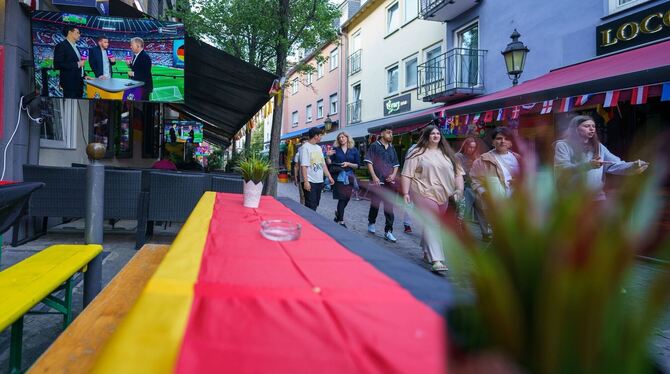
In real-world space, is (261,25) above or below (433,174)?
above

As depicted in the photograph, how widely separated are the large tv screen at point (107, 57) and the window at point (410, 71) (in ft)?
41.6

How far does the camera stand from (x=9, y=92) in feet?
15.9

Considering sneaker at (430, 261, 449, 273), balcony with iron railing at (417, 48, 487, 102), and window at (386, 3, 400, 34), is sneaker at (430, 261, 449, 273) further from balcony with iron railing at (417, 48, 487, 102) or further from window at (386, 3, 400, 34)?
window at (386, 3, 400, 34)

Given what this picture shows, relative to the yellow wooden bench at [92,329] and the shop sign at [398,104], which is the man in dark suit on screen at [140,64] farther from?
the shop sign at [398,104]

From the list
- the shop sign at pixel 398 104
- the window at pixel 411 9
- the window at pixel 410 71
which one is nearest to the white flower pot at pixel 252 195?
the shop sign at pixel 398 104

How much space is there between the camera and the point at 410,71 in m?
17.3

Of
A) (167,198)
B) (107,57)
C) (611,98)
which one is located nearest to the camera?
(167,198)

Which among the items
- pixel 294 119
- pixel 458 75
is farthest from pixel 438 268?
pixel 294 119

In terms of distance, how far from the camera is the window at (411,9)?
1648cm

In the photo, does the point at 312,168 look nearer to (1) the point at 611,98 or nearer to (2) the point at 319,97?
(1) the point at 611,98

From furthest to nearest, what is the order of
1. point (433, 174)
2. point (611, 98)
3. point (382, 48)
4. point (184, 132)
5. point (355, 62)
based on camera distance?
1. point (355, 62)
2. point (382, 48)
3. point (184, 132)
4. point (611, 98)
5. point (433, 174)

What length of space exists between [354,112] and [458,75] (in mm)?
10051

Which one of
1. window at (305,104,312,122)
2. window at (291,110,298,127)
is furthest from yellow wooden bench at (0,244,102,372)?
window at (291,110,298,127)

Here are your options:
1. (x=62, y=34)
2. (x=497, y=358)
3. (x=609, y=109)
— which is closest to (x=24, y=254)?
(x=62, y=34)
